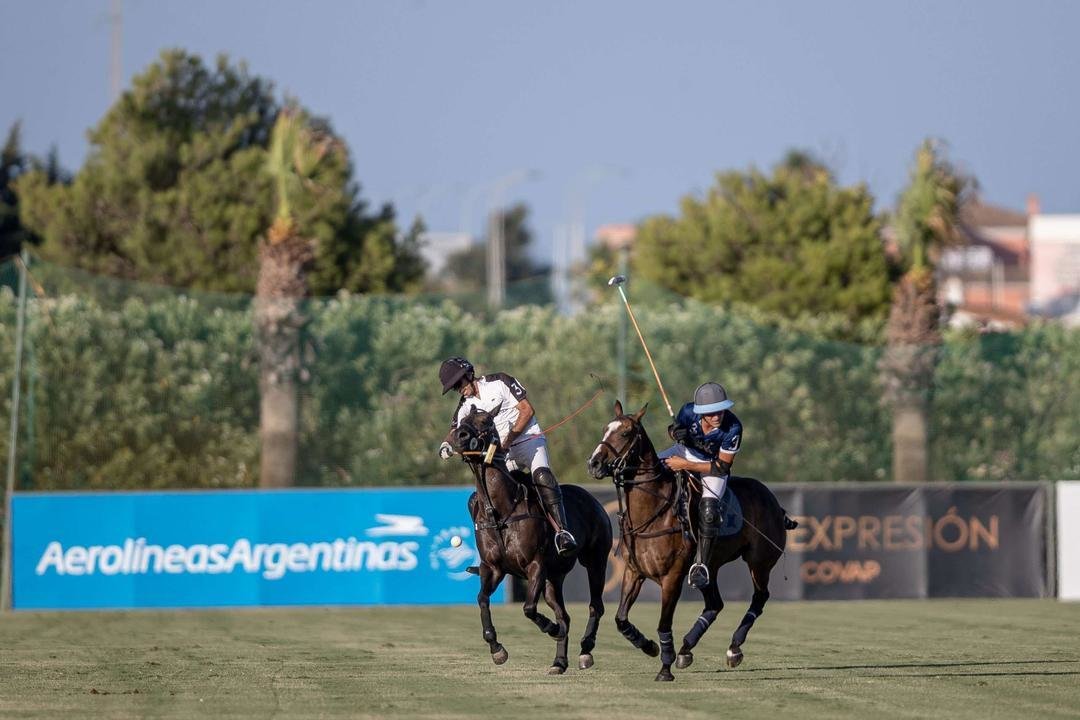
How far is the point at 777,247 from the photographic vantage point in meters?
54.4

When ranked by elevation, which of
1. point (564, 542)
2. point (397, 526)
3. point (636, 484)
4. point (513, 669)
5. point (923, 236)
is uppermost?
point (923, 236)

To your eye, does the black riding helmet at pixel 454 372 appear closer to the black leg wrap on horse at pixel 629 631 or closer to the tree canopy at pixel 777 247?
the black leg wrap on horse at pixel 629 631

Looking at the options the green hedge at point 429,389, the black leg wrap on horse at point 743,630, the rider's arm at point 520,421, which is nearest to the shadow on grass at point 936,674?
the black leg wrap on horse at point 743,630

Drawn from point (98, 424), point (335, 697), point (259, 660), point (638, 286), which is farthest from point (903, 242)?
point (335, 697)

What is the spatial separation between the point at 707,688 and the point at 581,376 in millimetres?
15768

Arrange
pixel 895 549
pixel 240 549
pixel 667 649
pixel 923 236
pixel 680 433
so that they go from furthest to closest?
pixel 923 236, pixel 895 549, pixel 240 549, pixel 680 433, pixel 667 649

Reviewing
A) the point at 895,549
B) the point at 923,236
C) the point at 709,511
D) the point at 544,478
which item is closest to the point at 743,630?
the point at 709,511

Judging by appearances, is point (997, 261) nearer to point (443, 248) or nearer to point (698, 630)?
point (443, 248)

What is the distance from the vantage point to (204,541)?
83.2 ft

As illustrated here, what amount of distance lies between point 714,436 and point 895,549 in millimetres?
11654

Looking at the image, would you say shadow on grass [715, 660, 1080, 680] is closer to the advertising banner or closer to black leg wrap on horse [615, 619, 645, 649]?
black leg wrap on horse [615, 619, 645, 649]

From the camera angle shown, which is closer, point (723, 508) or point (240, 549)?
point (723, 508)

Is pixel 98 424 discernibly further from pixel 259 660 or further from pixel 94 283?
pixel 259 660

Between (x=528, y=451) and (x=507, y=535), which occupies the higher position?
(x=528, y=451)
